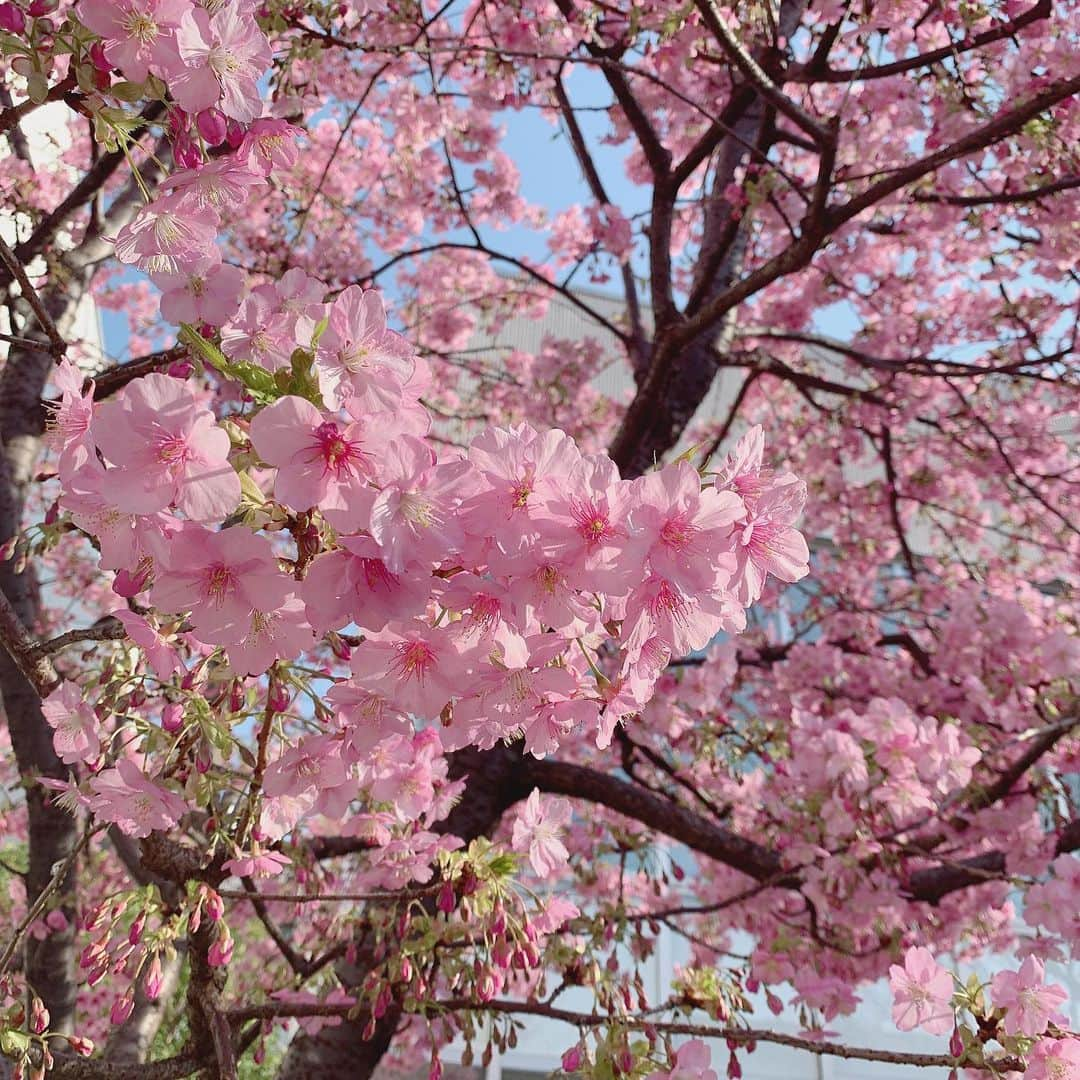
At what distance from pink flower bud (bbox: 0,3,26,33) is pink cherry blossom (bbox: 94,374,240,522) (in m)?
0.50

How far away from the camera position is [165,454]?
2.63 ft

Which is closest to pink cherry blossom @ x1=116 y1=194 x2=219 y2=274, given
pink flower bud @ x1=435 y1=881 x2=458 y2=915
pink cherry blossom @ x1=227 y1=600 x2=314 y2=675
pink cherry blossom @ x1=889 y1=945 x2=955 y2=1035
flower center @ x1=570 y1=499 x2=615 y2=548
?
pink cherry blossom @ x1=227 y1=600 x2=314 y2=675

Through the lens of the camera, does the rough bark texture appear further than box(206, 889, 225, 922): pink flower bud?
Yes

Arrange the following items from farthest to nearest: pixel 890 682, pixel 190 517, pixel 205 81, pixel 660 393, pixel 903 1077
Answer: pixel 903 1077, pixel 890 682, pixel 660 393, pixel 205 81, pixel 190 517

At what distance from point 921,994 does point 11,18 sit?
7.11 ft

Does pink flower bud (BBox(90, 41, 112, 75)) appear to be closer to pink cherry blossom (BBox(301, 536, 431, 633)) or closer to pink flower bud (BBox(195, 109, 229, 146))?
pink flower bud (BBox(195, 109, 229, 146))

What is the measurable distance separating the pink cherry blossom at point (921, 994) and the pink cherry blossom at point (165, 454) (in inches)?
65.6

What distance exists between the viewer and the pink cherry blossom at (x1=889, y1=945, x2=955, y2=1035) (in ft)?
5.65

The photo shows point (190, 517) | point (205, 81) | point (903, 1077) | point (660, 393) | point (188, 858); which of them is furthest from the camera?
point (903, 1077)

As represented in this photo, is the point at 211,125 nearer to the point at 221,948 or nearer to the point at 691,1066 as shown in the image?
the point at 221,948

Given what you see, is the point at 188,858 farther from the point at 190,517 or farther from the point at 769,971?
the point at 769,971

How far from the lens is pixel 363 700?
110 cm

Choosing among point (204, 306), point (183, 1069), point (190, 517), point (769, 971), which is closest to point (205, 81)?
point (204, 306)

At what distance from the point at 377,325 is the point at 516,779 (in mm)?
2433
